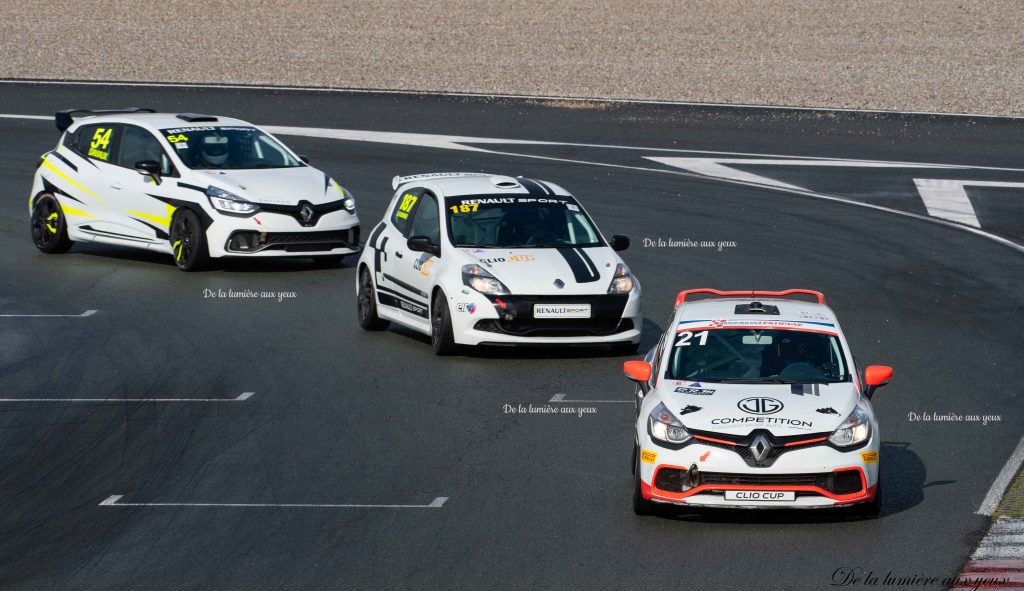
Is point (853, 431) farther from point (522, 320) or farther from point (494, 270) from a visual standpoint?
point (494, 270)

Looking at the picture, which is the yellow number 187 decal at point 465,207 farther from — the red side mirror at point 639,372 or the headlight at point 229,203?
the red side mirror at point 639,372

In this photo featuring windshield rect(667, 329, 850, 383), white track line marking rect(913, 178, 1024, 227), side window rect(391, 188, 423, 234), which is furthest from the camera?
white track line marking rect(913, 178, 1024, 227)

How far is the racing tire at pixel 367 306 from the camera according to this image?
619 inches

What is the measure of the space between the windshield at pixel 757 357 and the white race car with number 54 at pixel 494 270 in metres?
3.86

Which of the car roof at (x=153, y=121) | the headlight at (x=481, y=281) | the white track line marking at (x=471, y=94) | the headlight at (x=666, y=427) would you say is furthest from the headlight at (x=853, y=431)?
the white track line marking at (x=471, y=94)

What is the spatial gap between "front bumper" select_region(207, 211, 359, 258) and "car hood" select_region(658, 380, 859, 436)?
30.4 ft

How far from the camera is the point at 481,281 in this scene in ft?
47.0

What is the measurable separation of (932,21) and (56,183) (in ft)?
90.2

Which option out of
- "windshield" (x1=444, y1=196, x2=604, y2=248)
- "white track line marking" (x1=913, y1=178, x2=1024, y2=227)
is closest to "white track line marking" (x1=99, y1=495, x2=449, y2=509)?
"windshield" (x1=444, y1=196, x2=604, y2=248)

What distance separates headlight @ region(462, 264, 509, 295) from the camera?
1426 centimetres

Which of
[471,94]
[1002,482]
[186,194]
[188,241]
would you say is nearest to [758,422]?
[1002,482]

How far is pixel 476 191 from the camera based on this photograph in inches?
617

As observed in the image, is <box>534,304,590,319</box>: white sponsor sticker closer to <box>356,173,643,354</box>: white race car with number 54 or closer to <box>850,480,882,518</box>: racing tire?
<box>356,173,643,354</box>: white race car with number 54

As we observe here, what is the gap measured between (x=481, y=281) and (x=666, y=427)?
5099 mm
